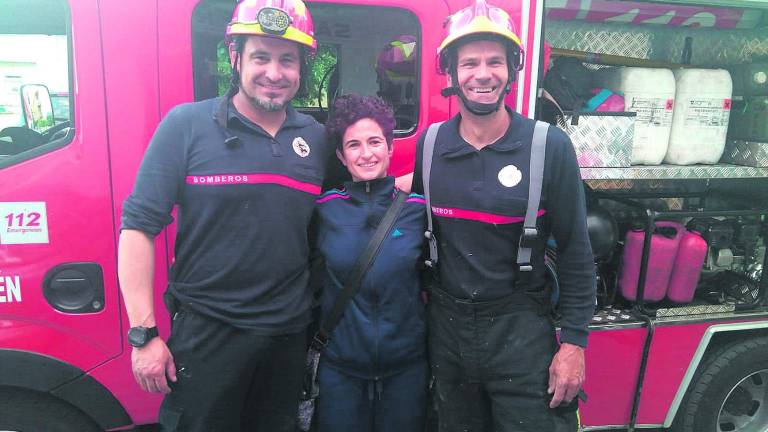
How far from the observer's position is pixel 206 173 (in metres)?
1.63

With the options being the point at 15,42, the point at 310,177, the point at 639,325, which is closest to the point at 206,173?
the point at 310,177

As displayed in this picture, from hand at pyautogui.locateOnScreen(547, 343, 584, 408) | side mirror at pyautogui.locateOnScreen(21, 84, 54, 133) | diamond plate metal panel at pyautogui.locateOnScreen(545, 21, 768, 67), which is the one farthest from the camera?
diamond plate metal panel at pyautogui.locateOnScreen(545, 21, 768, 67)

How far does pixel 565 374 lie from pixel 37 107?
95.8 inches

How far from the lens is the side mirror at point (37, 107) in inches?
87.0

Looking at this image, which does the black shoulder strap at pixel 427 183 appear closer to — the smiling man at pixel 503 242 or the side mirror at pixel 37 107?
the smiling man at pixel 503 242

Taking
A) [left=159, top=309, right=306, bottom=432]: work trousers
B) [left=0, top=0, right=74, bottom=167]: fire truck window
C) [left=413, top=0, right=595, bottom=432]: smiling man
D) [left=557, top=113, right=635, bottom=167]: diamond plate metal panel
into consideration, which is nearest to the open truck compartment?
[left=557, top=113, right=635, bottom=167]: diamond plate metal panel

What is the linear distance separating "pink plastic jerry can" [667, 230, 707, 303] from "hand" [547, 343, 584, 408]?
3.99ft

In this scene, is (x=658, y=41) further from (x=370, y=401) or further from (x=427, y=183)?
(x=370, y=401)

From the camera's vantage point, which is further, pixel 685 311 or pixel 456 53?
pixel 685 311

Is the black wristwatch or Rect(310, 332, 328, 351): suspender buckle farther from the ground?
the black wristwatch

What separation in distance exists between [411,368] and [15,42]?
2265mm

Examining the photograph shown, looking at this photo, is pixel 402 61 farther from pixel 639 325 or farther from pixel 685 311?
pixel 685 311

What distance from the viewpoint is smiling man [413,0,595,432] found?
1693 mm

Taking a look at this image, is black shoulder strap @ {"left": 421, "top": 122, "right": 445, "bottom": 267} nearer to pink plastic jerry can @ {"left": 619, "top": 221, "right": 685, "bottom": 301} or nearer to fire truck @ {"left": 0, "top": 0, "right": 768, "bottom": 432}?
fire truck @ {"left": 0, "top": 0, "right": 768, "bottom": 432}
